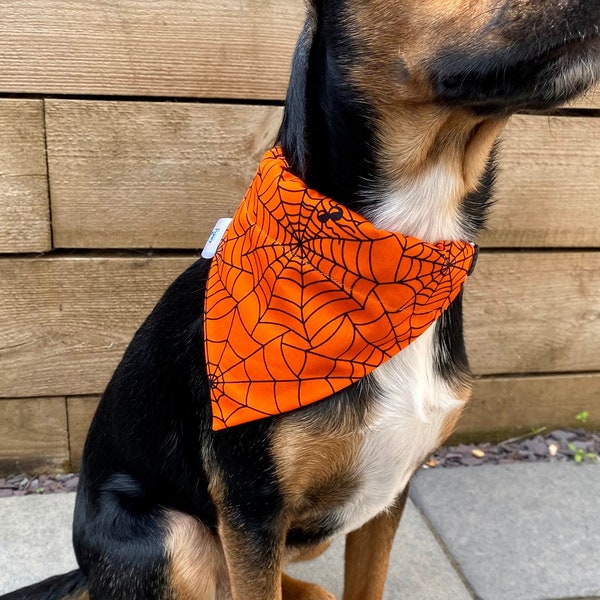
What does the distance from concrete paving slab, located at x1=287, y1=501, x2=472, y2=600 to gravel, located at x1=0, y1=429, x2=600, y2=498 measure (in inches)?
19.9

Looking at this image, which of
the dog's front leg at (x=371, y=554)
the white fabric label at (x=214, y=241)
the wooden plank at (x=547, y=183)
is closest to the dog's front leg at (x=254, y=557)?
the dog's front leg at (x=371, y=554)

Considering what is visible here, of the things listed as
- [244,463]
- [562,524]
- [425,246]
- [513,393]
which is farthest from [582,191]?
[244,463]

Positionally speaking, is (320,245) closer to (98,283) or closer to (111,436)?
(111,436)

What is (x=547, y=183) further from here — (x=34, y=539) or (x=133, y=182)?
(x=34, y=539)

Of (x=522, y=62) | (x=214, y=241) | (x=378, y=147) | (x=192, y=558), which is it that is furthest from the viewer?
(x=214, y=241)

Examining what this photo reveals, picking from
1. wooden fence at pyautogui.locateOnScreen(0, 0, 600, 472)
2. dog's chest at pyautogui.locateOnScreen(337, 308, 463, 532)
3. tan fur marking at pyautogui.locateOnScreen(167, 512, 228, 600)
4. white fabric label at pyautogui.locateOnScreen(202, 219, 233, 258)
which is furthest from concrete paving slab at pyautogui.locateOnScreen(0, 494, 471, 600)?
white fabric label at pyautogui.locateOnScreen(202, 219, 233, 258)

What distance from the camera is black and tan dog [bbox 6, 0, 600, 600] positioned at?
1.22 meters

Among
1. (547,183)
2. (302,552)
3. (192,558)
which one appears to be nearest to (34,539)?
(192,558)

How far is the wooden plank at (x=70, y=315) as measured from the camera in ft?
8.39

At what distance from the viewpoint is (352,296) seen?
148 cm

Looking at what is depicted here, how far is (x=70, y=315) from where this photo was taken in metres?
2.61

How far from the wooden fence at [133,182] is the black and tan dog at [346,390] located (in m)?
0.80

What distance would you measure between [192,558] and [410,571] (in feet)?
3.33

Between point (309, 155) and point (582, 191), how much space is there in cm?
189
